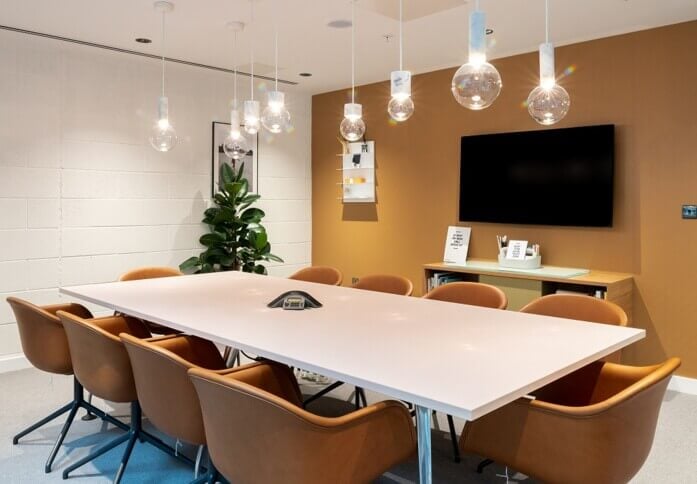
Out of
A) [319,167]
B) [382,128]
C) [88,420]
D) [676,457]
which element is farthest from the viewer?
[319,167]

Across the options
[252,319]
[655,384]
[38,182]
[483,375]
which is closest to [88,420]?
[252,319]

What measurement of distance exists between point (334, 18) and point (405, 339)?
2696 mm

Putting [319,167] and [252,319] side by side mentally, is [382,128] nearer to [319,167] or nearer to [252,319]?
[319,167]

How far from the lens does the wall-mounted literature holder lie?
6.33 meters

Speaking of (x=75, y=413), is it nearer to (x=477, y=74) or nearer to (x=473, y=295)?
(x=473, y=295)

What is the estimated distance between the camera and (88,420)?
142 inches

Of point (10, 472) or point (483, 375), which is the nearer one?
point (483, 375)

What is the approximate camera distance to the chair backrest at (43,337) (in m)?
2.98

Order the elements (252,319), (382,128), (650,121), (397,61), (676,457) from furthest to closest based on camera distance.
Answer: (382,128) < (397,61) < (650,121) < (676,457) < (252,319)

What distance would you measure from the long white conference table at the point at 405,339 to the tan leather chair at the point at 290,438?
123 millimetres

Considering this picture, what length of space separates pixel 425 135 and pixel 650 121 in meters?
2.08

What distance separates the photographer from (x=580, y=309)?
300cm

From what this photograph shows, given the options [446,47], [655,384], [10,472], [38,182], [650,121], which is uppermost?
[446,47]

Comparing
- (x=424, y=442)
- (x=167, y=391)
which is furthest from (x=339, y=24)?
(x=424, y=442)
